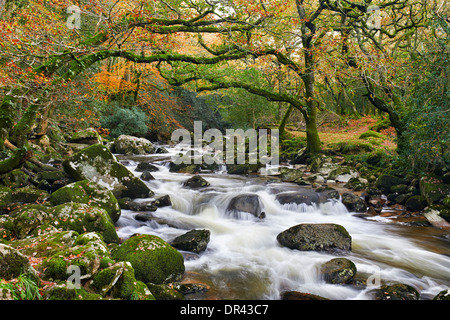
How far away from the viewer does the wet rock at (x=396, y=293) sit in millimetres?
4145

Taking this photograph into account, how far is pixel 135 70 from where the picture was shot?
68.6 ft

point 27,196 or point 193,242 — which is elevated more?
point 27,196

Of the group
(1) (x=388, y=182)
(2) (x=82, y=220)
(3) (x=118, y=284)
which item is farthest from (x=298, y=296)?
(1) (x=388, y=182)

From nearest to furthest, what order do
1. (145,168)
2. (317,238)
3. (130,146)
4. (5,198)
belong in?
(317,238)
(5,198)
(145,168)
(130,146)

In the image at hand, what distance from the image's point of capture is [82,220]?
5.33 meters

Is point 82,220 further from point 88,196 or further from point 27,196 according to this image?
point 27,196

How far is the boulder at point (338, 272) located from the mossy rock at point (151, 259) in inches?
101

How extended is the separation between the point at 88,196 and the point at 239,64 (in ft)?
55.0

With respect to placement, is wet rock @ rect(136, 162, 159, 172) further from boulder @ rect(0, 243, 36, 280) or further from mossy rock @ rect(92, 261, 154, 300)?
boulder @ rect(0, 243, 36, 280)

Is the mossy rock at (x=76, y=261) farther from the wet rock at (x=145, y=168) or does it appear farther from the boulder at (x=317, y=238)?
the wet rock at (x=145, y=168)

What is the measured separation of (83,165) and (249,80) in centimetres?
1125

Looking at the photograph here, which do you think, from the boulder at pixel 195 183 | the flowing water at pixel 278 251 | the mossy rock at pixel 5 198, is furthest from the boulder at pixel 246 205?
the mossy rock at pixel 5 198

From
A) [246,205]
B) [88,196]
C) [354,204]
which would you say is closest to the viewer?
[88,196]
